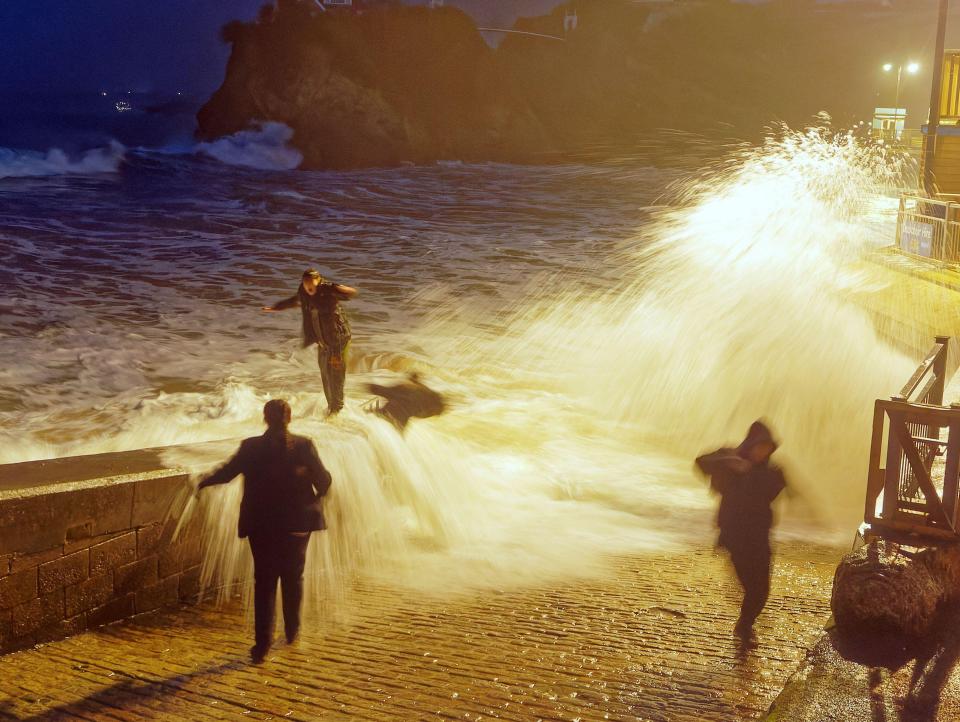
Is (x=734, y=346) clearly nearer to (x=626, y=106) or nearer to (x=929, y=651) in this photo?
(x=929, y=651)

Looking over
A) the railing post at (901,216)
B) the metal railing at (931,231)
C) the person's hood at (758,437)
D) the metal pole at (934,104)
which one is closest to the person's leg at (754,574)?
the person's hood at (758,437)

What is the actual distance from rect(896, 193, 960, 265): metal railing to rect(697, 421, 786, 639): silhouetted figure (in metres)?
13.7

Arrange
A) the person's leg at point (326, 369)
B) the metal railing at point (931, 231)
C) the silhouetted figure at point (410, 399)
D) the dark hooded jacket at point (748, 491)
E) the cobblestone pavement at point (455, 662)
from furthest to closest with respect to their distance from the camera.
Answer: the metal railing at point (931, 231) → the silhouetted figure at point (410, 399) → the person's leg at point (326, 369) → the dark hooded jacket at point (748, 491) → the cobblestone pavement at point (455, 662)

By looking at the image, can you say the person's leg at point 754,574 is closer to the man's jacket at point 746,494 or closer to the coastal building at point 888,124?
the man's jacket at point 746,494

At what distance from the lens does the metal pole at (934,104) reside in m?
22.4

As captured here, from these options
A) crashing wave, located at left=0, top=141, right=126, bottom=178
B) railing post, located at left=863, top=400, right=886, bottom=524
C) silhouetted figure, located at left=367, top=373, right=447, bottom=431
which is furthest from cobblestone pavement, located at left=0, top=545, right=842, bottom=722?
crashing wave, located at left=0, top=141, right=126, bottom=178

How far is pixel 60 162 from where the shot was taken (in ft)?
235

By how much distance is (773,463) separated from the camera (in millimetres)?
6297

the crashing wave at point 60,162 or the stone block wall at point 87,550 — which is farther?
the crashing wave at point 60,162

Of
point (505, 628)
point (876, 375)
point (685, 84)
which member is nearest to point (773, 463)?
point (505, 628)

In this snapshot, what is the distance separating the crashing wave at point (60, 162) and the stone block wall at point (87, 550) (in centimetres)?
6667

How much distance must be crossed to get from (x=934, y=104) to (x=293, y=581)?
22.2 metres

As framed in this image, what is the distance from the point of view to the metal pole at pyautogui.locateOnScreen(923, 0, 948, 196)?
22.4 m

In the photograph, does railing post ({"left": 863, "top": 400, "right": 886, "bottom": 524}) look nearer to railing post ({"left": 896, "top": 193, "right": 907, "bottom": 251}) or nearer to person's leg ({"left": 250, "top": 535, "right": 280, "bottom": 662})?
person's leg ({"left": 250, "top": 535, "right": 280, "bottom": 662})
